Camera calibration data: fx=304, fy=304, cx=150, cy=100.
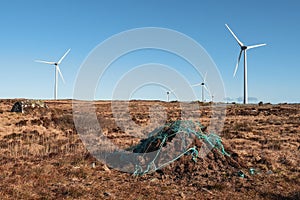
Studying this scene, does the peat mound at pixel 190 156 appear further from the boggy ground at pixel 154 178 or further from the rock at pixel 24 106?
the rock at pixel 24 106

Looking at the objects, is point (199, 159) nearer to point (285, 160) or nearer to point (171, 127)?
point (171, 127)

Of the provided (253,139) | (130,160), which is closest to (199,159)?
(130,160)

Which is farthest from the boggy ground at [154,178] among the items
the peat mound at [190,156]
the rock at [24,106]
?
the rock at [24,106]

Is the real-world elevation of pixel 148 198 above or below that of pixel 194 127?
below

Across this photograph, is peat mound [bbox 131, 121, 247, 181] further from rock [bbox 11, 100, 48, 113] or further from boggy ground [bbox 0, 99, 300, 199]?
rock [bbox 11, 100, 48, 113]

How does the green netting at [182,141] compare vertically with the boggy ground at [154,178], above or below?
above

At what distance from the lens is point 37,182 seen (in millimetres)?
9742

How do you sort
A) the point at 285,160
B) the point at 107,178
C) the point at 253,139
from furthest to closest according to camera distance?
the point at 253,139 < the point at 285,160 < the point at 107,178

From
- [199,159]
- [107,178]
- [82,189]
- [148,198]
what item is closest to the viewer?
[148,198]

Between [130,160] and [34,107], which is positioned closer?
[130,160]

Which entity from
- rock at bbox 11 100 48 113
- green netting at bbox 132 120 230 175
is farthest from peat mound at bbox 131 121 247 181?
rock at bbox 11 100 48 113

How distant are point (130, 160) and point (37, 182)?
12.3ft

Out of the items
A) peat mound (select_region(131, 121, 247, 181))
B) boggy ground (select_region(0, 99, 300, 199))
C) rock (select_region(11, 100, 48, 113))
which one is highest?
rock (select_region(11, 100, 48, 113))

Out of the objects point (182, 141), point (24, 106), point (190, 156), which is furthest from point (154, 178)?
point (24, 106)
